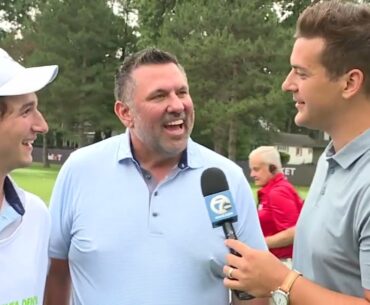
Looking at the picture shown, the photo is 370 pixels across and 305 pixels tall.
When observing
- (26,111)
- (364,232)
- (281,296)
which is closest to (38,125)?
(26,111)

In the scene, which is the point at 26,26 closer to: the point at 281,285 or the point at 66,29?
the point at 66,29

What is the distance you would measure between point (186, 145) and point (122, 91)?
22.6 inches

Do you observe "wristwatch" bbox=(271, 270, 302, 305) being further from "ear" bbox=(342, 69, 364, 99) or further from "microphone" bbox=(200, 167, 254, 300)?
"ear" bbox=(342, 69, 364, 99)

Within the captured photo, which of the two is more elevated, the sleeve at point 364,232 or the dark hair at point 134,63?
the dark hair at point 134,63

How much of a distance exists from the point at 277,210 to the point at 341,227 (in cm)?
421

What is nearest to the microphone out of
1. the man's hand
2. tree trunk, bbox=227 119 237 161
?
the man's hand

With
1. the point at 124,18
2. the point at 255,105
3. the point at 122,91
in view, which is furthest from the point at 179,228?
the point at 124,18

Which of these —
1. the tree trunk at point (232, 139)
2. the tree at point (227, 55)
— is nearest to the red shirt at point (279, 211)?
the tree at point (227, 55)

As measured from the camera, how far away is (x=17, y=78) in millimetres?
2795

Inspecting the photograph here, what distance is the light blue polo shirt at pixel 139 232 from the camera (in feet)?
10.4

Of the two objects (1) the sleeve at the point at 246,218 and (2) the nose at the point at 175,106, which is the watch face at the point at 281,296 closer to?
(1) the sleeve at the point at 246,218

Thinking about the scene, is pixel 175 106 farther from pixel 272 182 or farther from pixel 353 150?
pixel 272 182

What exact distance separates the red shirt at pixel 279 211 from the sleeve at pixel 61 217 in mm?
3497

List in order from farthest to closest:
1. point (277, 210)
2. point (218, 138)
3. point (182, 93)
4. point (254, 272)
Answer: point (218, 138), point (277, 210), point (182, 93), point (254, 272)
